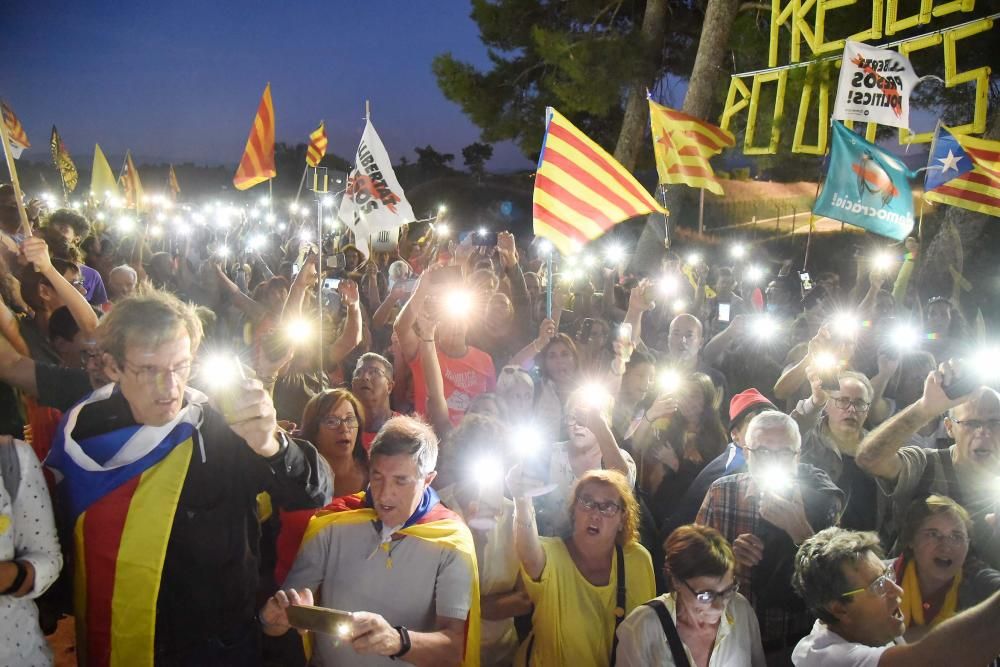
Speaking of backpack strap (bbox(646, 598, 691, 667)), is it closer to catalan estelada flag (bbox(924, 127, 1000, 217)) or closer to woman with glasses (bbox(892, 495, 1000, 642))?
woman with glasses (bbox(892, 495, 1000, 642))

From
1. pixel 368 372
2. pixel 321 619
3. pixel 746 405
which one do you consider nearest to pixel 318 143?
pixel 368 372

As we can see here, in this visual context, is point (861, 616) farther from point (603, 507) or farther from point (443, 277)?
point (443, 277)

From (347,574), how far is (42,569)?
37.5 inches

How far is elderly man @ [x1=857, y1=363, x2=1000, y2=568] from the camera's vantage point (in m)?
3.27

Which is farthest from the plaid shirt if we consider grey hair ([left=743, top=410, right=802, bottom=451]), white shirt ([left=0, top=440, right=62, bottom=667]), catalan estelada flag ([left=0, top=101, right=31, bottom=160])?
catalan estelada flag ([left=0, top=101, right=31, bottom=160])

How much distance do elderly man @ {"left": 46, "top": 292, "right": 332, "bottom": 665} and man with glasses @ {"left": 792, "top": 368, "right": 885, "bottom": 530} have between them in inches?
113

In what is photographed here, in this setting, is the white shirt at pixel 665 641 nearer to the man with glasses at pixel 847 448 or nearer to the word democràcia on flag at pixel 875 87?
the man with glasses at pixel 847 448

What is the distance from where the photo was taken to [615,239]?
19844 mm

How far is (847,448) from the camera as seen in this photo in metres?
3.83

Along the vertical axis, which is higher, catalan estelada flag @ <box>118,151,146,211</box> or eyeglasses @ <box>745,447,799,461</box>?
catalan estelada flag @ <box>118,151,146,211</box>

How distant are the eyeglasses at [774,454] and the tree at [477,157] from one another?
80.1ft

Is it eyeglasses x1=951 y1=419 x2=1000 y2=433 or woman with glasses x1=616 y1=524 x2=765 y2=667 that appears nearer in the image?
woman with glasses x1=616 y1=524 x2=765 y2=667

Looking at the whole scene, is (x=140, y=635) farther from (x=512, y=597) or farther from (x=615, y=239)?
(x=615, y=239)

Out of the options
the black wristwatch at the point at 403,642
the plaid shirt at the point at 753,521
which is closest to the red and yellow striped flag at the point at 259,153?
the plaid shirt at the point at 753,521
